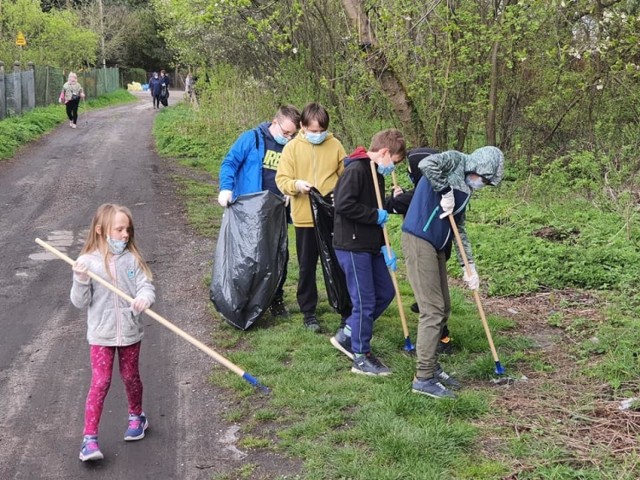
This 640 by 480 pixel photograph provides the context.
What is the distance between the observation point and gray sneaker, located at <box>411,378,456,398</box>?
448 centimetres

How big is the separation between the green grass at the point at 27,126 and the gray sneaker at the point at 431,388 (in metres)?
14.0

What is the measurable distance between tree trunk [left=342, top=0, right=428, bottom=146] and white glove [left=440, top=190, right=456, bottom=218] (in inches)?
214

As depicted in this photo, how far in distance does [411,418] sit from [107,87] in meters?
38.6

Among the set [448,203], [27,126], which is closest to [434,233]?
[448,203]

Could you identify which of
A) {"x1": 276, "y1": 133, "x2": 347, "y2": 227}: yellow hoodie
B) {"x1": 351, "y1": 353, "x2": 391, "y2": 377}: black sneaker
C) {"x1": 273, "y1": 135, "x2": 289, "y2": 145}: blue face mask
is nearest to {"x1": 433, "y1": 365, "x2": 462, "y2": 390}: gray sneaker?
{"x1": 351, "y1": 353, "x2": 391, "y2": 377}: black sneaker

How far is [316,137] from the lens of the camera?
5.44m

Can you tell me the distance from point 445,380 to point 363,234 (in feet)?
3.86

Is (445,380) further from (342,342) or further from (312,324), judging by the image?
(312,324)

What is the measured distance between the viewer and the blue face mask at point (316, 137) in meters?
5.43

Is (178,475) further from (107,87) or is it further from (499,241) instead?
(107,87)

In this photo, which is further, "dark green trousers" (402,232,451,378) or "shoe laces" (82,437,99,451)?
"dark green trousers" (402,232,451,378)

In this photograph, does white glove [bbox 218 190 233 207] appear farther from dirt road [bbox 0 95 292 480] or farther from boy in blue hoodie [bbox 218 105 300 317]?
dirt road [bbox 0 95 292 480]

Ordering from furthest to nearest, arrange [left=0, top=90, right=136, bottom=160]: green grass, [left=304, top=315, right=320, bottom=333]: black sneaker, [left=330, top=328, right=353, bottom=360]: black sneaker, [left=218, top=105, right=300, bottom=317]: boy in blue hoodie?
1. [left=0, top=90, right=136, bottom=160]: green grass
2. [left=218, top=105, right=300, bottom=317]: boy in blue hoodie
3. [left=304, top=315, right=320, bottom=333]: black sneaker
4. [left=330, top=328, right=353, bottom=360]: black sneaker

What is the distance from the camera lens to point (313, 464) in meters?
3.83
